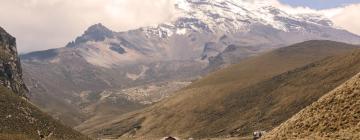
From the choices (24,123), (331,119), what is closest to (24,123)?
(24,123)

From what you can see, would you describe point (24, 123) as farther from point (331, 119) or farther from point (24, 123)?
point (331, 119)

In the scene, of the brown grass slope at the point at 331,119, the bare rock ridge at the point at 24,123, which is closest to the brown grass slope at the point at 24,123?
the bare rock ridge at the point at 24,123

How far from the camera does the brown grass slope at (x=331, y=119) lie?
144 ft

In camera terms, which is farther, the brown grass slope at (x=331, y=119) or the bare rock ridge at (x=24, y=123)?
the bare rock ridge at (x=24, y=123)

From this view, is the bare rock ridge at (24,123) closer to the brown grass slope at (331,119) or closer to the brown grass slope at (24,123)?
the brown grass slope at (24,123)

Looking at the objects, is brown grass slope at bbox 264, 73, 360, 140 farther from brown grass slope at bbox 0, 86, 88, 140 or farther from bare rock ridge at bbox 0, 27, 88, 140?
brown grass slope at bbox 0, 86, 88, 140

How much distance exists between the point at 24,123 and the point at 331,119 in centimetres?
12777

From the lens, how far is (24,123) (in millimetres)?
160000

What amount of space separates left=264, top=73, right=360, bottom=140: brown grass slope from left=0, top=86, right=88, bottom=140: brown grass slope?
9949 cm

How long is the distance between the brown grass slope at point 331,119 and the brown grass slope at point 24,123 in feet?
326

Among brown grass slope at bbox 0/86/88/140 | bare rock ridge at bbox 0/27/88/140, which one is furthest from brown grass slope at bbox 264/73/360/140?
brown grass slope at bbox 0/86/88/140

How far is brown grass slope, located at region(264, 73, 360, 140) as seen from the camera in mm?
43938

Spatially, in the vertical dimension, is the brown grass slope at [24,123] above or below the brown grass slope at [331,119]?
above

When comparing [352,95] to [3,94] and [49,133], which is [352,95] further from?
[3,94]
